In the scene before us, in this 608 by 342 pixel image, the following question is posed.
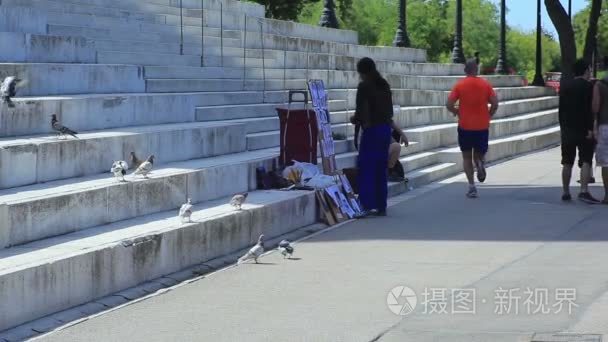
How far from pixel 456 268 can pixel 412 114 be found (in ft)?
39.3

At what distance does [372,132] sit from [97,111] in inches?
136

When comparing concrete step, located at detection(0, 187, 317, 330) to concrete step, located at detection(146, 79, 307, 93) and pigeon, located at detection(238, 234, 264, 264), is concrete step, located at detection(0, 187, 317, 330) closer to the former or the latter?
pigeon, located at detection(238, 234, 264, 264)

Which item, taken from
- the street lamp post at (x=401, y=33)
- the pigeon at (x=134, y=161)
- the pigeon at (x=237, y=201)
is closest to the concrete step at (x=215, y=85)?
the pigeon at (x=134, y=161)

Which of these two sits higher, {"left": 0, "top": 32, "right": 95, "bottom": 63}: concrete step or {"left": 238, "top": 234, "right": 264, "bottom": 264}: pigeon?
{"left": 0, "top": 32, "right": 95, "bottom": 63}: concrete step

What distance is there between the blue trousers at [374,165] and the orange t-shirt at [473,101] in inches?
90.7

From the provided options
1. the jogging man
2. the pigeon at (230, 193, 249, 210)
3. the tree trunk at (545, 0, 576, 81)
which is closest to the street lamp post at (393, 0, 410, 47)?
the tree trunk at (545, 0, 576, 81)

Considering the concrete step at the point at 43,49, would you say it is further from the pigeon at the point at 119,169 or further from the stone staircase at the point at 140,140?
the pigeon at the point at 119,169

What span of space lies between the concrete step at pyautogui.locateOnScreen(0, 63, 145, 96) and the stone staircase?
0.02 meters

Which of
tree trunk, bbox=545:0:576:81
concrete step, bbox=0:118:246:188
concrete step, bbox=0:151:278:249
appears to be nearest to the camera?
concrete step, bbox=0:151:278:249

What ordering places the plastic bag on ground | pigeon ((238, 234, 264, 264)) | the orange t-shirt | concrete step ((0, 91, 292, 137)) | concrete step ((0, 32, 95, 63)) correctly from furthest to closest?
the orange t-shirt → the plastic bag on ground → concrete step ((0, 32, 95, 63)) → concrete step ((0, 91, 292, 137)) → pigeon ((238, 234, 264, 264))

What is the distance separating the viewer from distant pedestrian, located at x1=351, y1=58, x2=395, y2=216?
15203mm

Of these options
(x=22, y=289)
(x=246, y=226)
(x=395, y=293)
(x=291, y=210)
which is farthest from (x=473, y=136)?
(x=22, y=289)

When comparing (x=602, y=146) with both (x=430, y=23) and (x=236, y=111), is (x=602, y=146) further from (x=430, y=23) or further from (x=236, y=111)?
(x=430, y=23)

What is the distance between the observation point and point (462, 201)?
17203 mm
